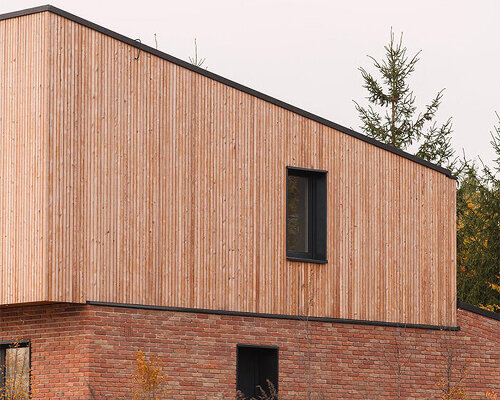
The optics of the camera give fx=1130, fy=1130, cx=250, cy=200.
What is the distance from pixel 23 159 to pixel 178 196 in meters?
2.76

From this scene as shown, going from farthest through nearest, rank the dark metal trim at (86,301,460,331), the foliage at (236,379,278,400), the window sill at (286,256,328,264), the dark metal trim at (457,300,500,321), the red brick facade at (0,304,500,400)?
the dark metal trim at (457,300,500,321) → the window sill at (286,256,328,264) → the foliage at (236,379,278,400) → the dark metal trim at (86,301,460,331) → the red brick facade at (0,304,500,400)

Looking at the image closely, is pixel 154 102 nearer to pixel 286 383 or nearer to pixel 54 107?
pixel 54 107

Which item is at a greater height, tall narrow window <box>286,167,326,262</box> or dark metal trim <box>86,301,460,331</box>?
tall narrow window <box>286,167,326,262</box>

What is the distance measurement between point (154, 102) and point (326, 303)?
4954 millimetres

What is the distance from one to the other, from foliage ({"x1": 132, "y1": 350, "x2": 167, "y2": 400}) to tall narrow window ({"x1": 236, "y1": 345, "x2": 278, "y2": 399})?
212 centimetres

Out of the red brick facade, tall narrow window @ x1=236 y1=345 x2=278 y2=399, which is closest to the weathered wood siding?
the red brick facade

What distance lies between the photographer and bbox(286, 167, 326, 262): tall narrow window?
67.9ft

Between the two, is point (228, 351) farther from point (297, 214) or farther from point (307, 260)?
point (297, 214)

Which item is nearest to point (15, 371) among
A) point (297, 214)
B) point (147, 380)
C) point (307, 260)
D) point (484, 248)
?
point (147, 380)

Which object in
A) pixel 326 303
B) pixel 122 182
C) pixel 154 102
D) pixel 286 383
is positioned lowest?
pixel 286 383

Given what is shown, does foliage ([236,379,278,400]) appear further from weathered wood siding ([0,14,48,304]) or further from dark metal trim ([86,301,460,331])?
weathered wood siding ([0,14,48,304])

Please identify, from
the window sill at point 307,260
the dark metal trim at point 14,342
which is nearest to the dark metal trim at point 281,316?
the window sill at point 307,260

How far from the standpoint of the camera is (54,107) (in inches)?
688

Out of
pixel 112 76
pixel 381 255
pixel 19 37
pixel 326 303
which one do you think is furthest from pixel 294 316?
pixel 19 37
